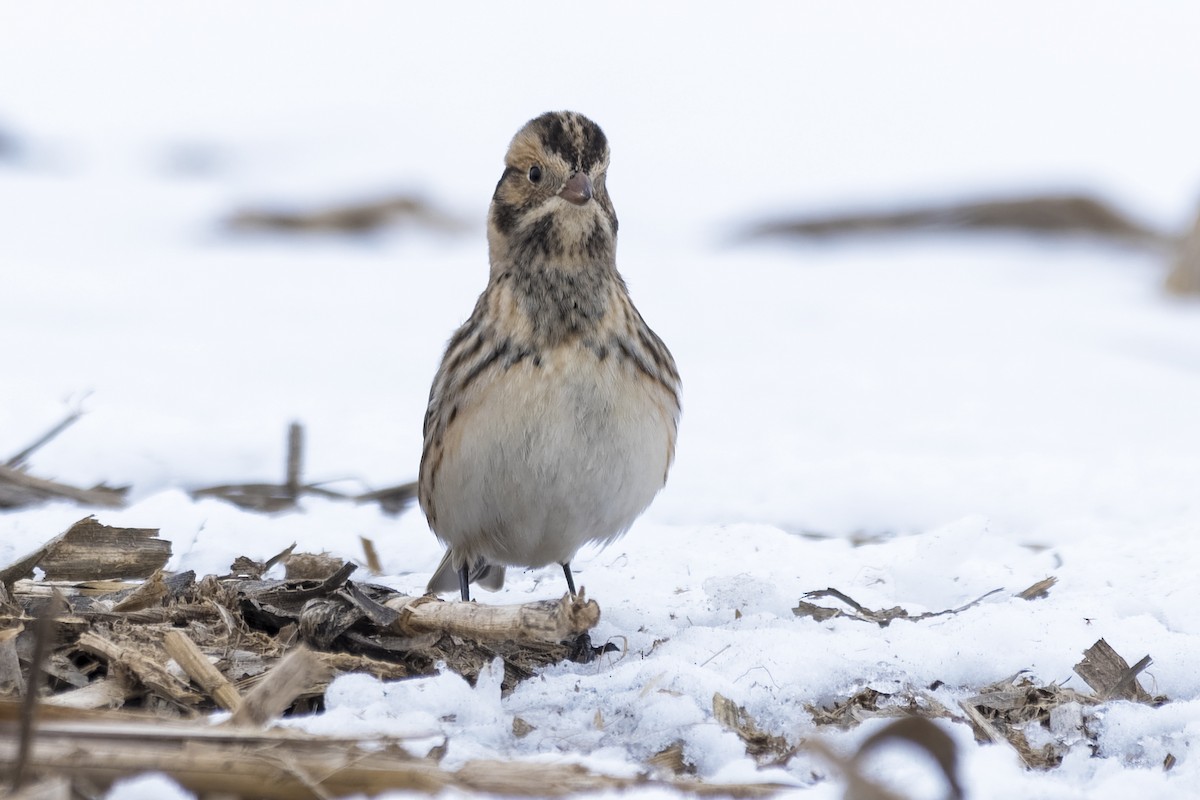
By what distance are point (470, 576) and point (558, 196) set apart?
1.56 metres

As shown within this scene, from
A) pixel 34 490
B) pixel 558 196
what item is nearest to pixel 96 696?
pixel 558 196

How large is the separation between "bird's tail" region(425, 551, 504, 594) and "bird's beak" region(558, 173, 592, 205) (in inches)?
53.6

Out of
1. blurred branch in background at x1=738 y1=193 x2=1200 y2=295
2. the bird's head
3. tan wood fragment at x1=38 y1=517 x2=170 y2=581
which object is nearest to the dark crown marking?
the bird's head

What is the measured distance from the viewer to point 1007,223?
15570 mm

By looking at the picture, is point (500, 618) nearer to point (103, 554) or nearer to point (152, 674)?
point (152, 674)

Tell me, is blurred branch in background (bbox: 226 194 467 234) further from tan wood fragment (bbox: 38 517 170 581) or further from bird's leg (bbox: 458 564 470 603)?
A: tan wood fragment (bbox: 38 517 170 581)

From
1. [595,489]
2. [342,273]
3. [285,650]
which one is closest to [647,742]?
[285,650]

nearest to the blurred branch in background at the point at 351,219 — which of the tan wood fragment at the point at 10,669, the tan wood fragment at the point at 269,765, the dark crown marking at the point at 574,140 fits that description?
the dark crown marking at the point at 574,140

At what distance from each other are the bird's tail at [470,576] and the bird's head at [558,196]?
3.69ft

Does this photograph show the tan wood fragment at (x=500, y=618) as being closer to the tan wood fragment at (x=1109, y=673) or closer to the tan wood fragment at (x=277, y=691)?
the tan wood fragment at (x=277, y=691)

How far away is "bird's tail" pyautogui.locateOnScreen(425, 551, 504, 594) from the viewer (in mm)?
5203

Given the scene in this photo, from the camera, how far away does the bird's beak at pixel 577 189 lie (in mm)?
4719

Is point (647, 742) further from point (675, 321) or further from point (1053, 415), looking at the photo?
point (675, 321)

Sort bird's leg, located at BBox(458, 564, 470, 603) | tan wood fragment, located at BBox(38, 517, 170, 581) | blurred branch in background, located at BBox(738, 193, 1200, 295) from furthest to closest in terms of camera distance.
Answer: blurred branch in background, located at BBox(738, 193, 1200, 295) → bird's leg, located at BBox(458, 564, 470, 603) → tan wood fragment, located at BBox(38, 517, 170, 581)
